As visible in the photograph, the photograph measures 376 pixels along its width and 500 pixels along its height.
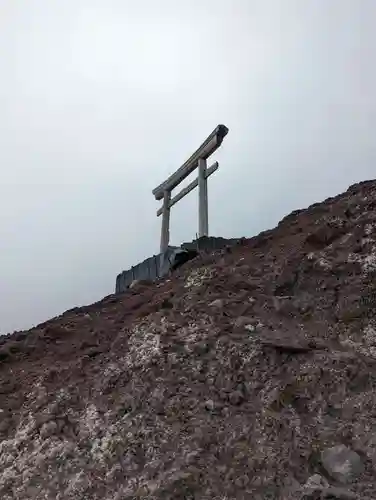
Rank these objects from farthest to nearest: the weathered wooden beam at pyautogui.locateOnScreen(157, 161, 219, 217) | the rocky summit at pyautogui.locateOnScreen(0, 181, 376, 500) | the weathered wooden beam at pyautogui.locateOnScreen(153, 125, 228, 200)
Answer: the weathered wooden beam at pyautogui.locateOnScreen(157, 161, 219, 217) → the weathered wooden beam at pyautogui.locateOnScreen(153, 125, 228, 200) → the rocky summit at pyautogui.locateOnScreen(0, 181, 376, 500)

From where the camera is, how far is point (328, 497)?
4648 mm

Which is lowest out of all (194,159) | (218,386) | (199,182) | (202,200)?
(218,386)

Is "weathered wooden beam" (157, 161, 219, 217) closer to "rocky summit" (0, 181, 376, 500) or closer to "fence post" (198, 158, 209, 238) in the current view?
"fence post" (198, 158, 209, 238)

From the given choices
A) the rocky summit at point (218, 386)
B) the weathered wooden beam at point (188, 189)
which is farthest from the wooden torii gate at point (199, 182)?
the rocky summit at point (218, 386)

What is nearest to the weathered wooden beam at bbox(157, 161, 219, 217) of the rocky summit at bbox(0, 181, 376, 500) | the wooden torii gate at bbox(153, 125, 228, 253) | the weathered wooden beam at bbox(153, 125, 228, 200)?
the wooden torii gate at bbox(153, 125, 228, 253)

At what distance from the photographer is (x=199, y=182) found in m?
13.8

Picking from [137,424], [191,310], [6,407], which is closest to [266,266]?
[191,310]

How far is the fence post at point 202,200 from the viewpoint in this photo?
13.3 m

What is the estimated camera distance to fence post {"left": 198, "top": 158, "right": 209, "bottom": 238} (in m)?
13.3

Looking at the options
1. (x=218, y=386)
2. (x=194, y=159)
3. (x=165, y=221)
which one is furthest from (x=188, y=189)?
(x=218, y=386)

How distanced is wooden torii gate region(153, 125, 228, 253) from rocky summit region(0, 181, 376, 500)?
4605 mm

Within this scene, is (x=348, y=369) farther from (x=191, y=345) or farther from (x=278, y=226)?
(x=278, y=226)

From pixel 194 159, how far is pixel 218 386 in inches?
342

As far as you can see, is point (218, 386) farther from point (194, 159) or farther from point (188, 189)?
point (188, 189)
